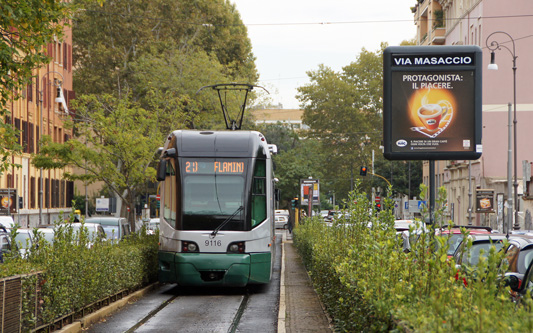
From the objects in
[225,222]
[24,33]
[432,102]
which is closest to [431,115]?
[432,102]

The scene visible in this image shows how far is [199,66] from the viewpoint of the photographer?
54.8 metres

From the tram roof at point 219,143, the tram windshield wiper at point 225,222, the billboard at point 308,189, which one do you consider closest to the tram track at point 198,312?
the tram windshield wiper at point 225,222

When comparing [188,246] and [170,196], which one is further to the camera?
[170,196]

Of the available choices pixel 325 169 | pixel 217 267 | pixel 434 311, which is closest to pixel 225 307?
pixel 217 267

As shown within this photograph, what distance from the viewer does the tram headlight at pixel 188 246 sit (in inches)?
772

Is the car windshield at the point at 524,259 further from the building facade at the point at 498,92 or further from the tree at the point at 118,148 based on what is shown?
the building facade at the point at 498,92

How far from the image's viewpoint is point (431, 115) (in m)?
17.2

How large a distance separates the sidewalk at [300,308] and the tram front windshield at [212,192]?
2.05 metres

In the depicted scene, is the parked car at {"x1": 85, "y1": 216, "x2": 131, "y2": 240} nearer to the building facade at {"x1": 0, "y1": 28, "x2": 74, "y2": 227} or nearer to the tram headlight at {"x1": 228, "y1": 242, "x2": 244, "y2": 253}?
the building facade at {"x1": 0, "y1": 28, "x2": 74, "y2": 227}

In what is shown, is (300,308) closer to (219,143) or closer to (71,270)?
(71,270)

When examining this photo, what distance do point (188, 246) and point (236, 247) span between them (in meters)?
1.03

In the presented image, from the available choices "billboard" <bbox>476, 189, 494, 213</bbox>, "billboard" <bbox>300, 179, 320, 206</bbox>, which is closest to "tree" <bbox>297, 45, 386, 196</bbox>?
"billboard" <bbox>300, 179, 320, 206</bbox>

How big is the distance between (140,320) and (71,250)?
6.59 feet

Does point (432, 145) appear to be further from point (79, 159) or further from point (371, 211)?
point (79, 159)
